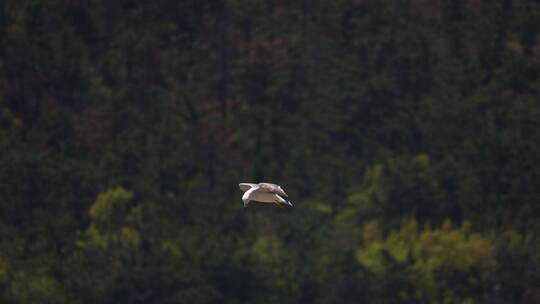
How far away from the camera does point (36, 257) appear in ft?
133

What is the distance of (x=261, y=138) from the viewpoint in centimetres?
4322

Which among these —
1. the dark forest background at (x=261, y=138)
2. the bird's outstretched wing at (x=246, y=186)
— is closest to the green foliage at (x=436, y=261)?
the dark forest background at (x=261, y=138)

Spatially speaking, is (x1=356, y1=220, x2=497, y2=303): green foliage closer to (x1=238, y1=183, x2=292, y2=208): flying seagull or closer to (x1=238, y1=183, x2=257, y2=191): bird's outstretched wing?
(x1=238, y1=183, x2=257, y2=191): bird's outstretched wing

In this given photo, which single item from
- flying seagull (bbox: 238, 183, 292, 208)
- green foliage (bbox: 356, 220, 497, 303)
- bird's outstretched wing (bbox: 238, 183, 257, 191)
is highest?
bird's outstretched wing (bbox: 238, 183, 257, 191)

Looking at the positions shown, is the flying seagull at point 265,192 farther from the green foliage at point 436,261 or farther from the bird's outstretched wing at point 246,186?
the green foliage at point 436,261

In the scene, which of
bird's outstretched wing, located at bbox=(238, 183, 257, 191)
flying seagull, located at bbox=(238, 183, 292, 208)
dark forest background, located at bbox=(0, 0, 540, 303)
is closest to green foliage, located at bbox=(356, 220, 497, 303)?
dark forest background, located at bbox=(0, 0, 540, 303)

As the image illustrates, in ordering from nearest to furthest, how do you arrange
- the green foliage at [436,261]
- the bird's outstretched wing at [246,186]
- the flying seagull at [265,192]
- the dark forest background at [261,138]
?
the flying seagull at [265,192] → the bird's outstretched wing at [246,186] → the green foliage at [436,261] → the dark forest background at [261,138]

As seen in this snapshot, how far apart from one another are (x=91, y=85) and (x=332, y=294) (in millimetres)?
11788

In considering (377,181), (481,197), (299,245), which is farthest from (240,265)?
(481,197)

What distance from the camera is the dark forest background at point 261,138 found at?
130 ft

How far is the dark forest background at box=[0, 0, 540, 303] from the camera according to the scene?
39750 millimetres

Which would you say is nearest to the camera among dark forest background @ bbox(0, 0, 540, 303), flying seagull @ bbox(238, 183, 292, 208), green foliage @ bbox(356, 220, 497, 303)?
flying seagull @ bbox(238, 183, 292, 208)

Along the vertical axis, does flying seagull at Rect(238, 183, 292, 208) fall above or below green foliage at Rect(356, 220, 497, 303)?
above

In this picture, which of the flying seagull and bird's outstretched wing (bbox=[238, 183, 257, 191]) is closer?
the flying seagull
